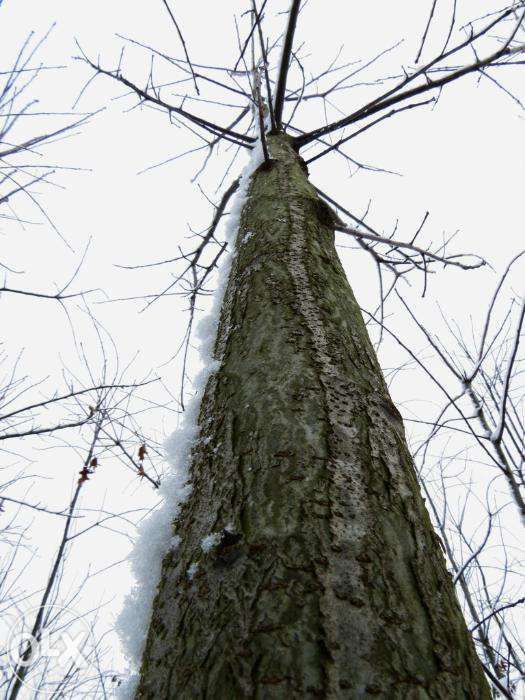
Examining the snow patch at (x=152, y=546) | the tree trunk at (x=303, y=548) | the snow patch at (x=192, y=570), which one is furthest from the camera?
the snow patch at (x=152, y=546)

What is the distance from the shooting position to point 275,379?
2.81 ft

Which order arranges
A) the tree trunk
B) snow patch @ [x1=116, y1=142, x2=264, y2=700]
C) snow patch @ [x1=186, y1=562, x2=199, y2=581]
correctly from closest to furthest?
the tree trunk, snow patch @ [x1=186, y1=562, x2=199, y2=581], snow patch @ [x1=116, y1=142, x2=264, y2=700]

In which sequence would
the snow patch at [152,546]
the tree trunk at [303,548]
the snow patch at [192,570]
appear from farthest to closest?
the snow patch at [152,546] → the snow patch at [192,570] → the tree trunk at [303,548]

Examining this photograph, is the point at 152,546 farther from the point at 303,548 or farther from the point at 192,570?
the point at 303,548

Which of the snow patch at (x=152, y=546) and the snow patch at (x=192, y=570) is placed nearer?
the snow patch at (x=192, y=570)

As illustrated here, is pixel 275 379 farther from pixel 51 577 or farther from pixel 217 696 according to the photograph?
pixel 51 577

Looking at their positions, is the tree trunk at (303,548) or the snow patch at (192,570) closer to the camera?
the tree trunk at (303,548)

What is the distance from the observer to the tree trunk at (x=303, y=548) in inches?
19.3

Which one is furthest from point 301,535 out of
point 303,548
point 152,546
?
point 152,546

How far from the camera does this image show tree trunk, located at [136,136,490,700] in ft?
1.61

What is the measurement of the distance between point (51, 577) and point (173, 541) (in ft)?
11.8

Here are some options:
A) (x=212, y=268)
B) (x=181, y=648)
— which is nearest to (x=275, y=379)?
(x=181, y=648)

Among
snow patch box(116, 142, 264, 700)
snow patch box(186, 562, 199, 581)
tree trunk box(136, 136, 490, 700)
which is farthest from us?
snow patch box(116, 142, 264, 700)

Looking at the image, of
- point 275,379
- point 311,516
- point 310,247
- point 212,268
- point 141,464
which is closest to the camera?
point 311,516
